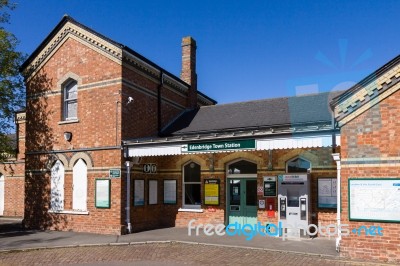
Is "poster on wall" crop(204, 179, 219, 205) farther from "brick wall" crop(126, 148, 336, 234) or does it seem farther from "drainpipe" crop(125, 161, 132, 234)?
"drainpipe" crop(125, 161, 132, 234)

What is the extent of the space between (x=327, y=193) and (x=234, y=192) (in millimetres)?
3711

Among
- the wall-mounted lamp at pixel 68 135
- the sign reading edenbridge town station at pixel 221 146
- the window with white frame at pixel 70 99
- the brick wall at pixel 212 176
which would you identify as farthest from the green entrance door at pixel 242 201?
the window with white frame at pixel 70 99

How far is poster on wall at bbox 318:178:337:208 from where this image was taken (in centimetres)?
1306

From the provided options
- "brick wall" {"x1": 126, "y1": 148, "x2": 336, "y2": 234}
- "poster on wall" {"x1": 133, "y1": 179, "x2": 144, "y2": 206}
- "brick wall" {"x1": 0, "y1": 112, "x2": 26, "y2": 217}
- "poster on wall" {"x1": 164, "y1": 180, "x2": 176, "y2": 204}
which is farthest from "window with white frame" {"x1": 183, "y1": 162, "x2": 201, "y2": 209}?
"brick wall" {"x1": 0, "y1": 112, "x2": 26, "y2": 217}

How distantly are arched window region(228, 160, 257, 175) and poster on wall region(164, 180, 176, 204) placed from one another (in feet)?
8.51

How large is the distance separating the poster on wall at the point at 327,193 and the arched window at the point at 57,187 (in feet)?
32.9

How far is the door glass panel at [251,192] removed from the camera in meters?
14.9

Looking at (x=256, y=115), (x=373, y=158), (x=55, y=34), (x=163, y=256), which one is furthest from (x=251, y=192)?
(x=55, y=34)

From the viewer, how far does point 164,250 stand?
11.2 metres

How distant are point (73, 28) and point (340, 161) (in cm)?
1180

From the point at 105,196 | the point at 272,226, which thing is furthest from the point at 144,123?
the point at 272,226

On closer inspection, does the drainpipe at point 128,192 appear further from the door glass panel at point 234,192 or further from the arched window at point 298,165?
the arched window at point 298,165

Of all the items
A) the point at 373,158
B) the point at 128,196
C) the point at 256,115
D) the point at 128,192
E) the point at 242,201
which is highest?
the point at 256,115

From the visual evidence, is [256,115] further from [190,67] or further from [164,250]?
[164,250]
